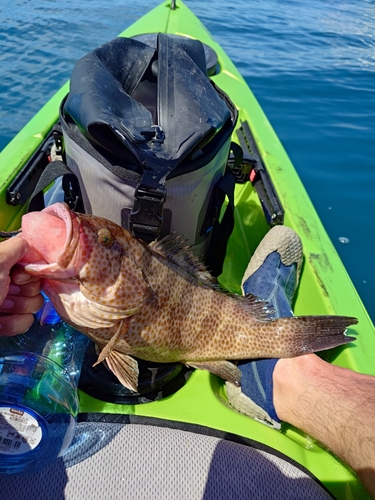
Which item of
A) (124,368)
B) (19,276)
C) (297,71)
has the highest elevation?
(297,71)

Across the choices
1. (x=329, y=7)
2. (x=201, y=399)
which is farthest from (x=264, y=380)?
(x=329, y=7)

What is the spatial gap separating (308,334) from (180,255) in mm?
798

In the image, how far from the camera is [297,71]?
8289 millimetres

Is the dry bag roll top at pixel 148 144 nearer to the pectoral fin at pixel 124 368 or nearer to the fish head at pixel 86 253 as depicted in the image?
the fish head at pixel 86 253

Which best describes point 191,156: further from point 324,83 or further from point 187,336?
point 324,83

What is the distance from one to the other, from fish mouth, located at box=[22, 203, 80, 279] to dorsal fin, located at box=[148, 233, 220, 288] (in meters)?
0.41

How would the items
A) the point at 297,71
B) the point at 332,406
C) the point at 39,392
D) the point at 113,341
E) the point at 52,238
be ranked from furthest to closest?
the point at 297,71 < the point at 332,406 < the point at 39,392 < the point at 113,341 < the point at 52,238

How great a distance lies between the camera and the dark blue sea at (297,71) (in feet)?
16.2

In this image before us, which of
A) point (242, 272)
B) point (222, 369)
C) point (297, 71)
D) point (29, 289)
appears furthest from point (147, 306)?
point (297, 71)

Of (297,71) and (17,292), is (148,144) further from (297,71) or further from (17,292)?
(297,71)

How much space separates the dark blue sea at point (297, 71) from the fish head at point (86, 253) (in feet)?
9.77

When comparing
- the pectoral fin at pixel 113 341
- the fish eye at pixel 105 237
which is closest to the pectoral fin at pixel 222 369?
the pectoral fin at pixel 113 341

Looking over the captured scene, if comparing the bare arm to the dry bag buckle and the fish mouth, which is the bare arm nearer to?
the dry bag buckle

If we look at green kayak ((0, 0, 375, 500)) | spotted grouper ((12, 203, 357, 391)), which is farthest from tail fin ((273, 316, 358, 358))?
green kayak ((0, 0, 375, 500))
